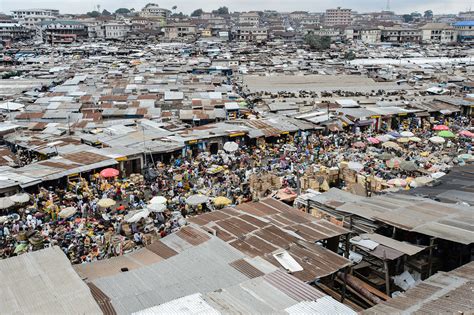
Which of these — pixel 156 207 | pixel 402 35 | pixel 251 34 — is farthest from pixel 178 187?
pixel 402 35

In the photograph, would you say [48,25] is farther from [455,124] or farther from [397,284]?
[397,284]

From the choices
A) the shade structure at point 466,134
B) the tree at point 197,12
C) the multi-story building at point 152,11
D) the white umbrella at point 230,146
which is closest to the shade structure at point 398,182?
the white umbrella at point 230,146

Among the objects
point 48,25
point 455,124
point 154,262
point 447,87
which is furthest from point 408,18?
point 154,262

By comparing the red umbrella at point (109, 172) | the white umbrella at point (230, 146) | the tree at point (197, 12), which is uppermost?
the tree at point (197, 12)

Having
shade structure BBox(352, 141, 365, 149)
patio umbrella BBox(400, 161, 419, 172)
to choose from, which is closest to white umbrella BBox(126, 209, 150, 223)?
patio umbrella BBox(400, 161, 419, 172)

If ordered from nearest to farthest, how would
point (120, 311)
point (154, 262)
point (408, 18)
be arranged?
1. point (120, 311)
2. point (154, 262)
3. point (408, 18)

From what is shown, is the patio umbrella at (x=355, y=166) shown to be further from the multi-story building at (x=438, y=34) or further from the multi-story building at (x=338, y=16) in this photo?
the multi-story building at (x=338, y=16)

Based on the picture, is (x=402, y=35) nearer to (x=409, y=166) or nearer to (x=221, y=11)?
(x=221, y=11)
